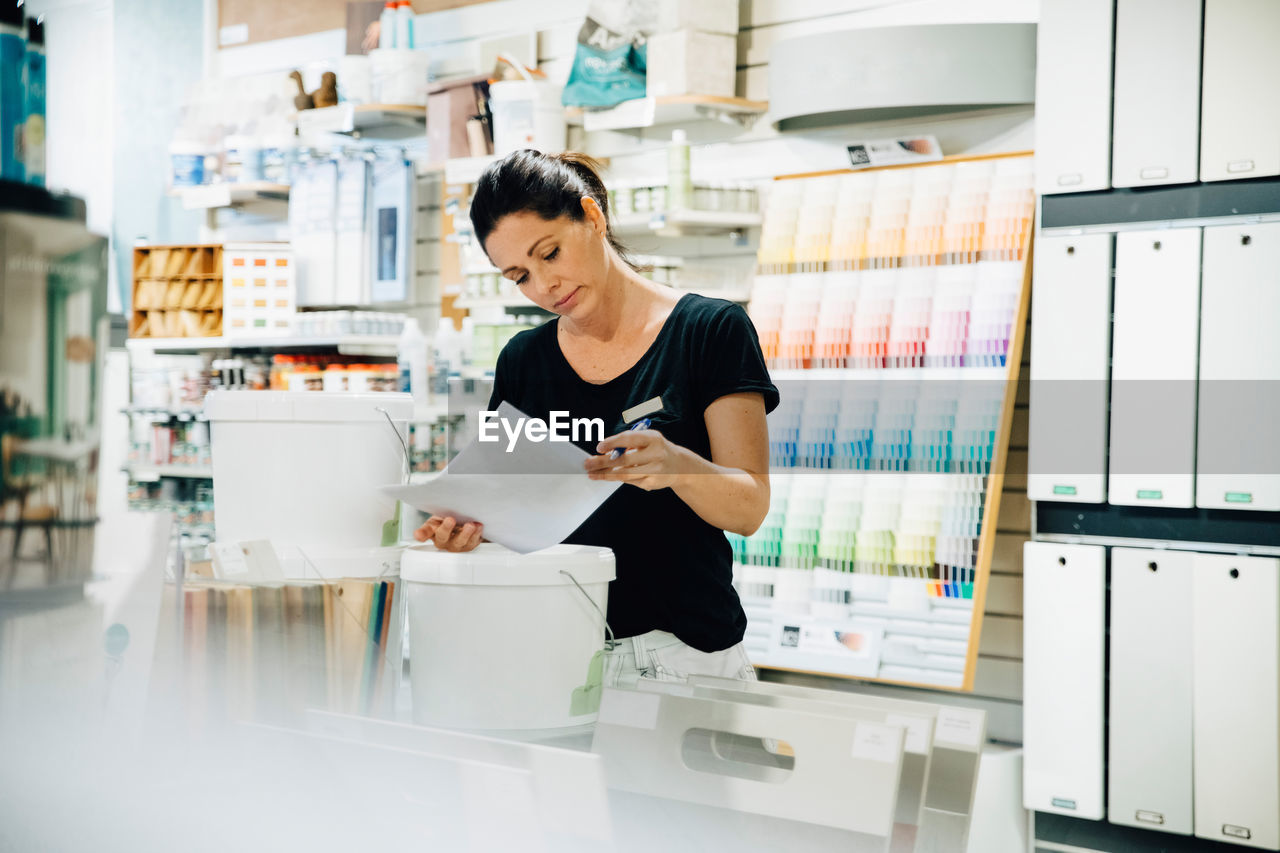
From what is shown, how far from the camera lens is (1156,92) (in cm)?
303

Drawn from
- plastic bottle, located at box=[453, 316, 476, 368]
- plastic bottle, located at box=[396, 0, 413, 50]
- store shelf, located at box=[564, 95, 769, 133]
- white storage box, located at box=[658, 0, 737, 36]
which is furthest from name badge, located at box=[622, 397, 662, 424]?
plastic bottle, located at box=[396, 0, 413, 50]

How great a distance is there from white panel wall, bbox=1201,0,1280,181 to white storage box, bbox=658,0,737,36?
1.62 meters

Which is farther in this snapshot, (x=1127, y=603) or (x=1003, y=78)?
(x=1003, y=78)

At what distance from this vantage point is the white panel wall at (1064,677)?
10.2ft

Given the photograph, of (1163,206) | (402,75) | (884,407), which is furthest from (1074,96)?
(402,75)

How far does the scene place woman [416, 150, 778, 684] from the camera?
159cm

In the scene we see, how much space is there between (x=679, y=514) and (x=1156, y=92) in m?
2.18

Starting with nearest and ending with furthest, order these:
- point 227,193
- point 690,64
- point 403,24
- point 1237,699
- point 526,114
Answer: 1. point 1237,699
2. point 690,64
3. point 526,114
4. point 403,24
5. point 227,193

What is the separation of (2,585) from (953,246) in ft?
10.8

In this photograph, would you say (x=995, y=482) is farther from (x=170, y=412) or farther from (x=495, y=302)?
(x=170, y=412)

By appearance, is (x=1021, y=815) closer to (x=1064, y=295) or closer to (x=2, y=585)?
(x=1064, y=295)

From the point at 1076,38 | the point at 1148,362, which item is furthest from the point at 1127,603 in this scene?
the point at 1076,38

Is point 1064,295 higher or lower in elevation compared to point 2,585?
higher

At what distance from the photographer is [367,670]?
3.41 ft
